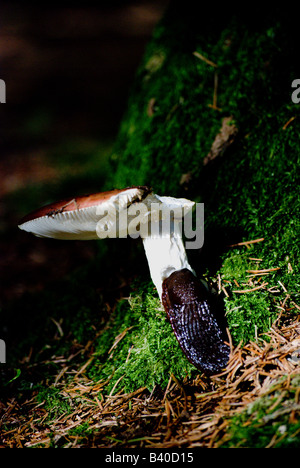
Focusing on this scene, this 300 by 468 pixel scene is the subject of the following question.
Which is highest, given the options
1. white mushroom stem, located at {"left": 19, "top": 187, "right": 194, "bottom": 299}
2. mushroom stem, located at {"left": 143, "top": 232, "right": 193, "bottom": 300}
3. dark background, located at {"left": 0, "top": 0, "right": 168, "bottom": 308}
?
dark background, located at {"left": 0, "top": 0, "right": 168, "bottom": 308}

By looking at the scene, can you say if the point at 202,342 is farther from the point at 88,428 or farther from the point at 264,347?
the point at 88,428

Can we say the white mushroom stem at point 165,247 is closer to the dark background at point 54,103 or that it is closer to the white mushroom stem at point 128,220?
the white mushroom stem at point 128,220

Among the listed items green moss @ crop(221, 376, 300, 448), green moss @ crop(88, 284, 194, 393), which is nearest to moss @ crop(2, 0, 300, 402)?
green moss @ crop(88, 284, 194, 393)

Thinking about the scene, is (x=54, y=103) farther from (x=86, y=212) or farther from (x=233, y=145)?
(x=86, y=212)

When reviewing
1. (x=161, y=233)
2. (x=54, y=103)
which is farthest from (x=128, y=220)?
(x=54, y=103)

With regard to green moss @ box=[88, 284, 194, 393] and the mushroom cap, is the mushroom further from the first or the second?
green moss @ box=[88, 284, 194, 393]

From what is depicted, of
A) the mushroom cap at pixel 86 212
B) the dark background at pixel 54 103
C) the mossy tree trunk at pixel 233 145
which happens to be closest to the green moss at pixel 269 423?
the mossy tree trunk at pixel 233 145

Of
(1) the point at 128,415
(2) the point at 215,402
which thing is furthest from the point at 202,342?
(1) the point at 128,415
